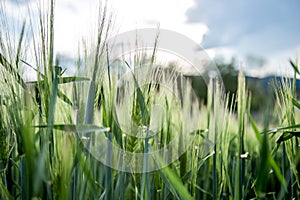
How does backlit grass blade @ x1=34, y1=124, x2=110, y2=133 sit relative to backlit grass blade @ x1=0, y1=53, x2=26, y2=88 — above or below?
below

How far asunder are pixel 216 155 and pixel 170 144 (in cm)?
9

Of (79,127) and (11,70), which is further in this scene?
(11,70)

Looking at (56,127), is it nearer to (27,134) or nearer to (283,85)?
(27,134)

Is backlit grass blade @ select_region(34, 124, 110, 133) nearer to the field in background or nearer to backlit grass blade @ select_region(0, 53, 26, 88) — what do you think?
the field in background

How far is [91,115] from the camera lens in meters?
0.52

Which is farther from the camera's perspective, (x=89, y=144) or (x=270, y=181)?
(x=270, y=181)

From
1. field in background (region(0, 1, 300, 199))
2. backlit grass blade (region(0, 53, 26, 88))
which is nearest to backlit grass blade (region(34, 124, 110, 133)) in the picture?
field in background (region(0, 1, 300, 199))

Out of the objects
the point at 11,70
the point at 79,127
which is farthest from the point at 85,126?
the point at 11,70

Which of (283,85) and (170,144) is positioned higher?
(283,85)

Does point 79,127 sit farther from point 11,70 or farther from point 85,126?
point 11,70

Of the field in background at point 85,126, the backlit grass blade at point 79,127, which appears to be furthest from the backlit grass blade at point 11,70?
the backlit grass blade at point 79,127

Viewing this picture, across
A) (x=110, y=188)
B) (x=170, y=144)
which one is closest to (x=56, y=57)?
(x=110, y=188)

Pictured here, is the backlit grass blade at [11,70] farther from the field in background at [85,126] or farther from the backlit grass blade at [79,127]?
the backlit grass blade at [79,127]

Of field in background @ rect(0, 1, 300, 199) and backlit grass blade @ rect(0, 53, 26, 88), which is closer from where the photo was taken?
field in background @ rect(0, 1, 300, 199)
